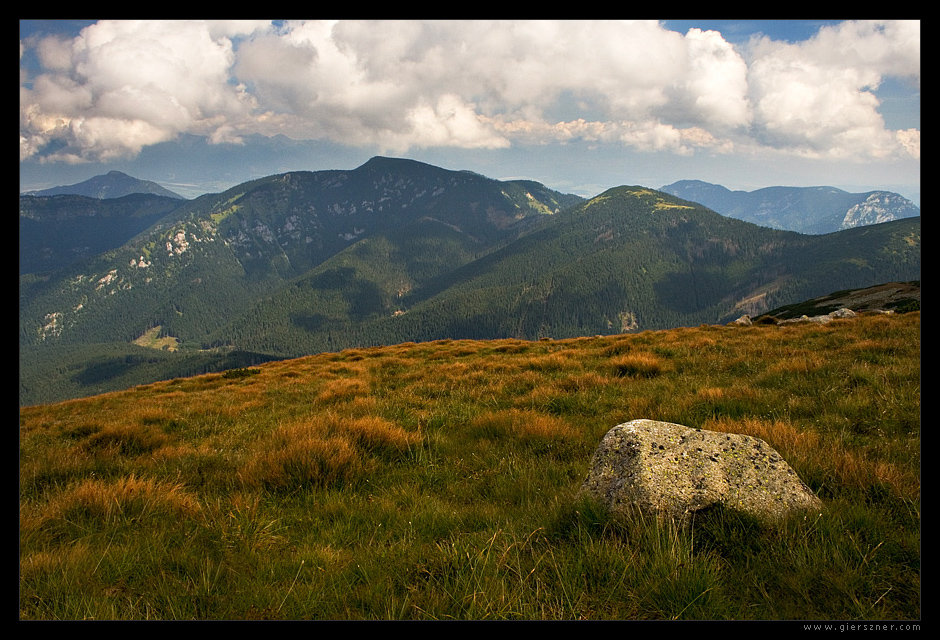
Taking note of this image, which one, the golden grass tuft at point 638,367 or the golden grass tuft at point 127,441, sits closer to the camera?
the golden grass tuft at point 127,441

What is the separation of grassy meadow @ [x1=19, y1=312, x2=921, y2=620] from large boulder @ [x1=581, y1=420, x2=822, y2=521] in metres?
0.19

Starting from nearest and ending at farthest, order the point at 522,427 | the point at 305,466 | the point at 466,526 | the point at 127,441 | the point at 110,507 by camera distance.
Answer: the point at 466,526 → the point at 110,507 → the point at 305,466 → the point at 522,427 → the point at 127,441

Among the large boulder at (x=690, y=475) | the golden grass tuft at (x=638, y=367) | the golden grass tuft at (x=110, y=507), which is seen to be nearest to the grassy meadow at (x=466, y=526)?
the golden grass tuft at (x=110, y=507)

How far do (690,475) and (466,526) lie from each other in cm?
211

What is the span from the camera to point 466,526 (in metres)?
3.70

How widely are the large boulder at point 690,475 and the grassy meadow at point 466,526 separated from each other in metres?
0.19

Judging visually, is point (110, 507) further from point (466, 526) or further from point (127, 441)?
point (127, 441)

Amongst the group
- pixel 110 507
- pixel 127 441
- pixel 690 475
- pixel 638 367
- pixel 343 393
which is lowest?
pixel 343 393

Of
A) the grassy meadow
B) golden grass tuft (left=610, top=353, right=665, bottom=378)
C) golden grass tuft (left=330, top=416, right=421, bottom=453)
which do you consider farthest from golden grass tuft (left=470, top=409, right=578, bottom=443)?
golden grass tuft (left=610, top=353, right=665, bottom=378)

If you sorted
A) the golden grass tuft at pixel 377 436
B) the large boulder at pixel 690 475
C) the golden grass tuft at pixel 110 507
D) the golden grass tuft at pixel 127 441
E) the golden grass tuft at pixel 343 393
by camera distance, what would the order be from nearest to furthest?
the large boulder at pixel 690 475 < the golden grass tuft at pixel 110 507 < the golden grass tuft at pixel 377 436 < the golden grass tuft at pixel 127 441 < the golden grass tuft at pixel 343 393

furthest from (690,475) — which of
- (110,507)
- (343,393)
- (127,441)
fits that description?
(343,393)

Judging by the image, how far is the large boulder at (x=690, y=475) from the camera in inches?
129

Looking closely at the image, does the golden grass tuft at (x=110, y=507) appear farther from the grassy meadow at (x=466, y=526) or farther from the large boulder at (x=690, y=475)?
the large boulder at (x=690, y=475)
